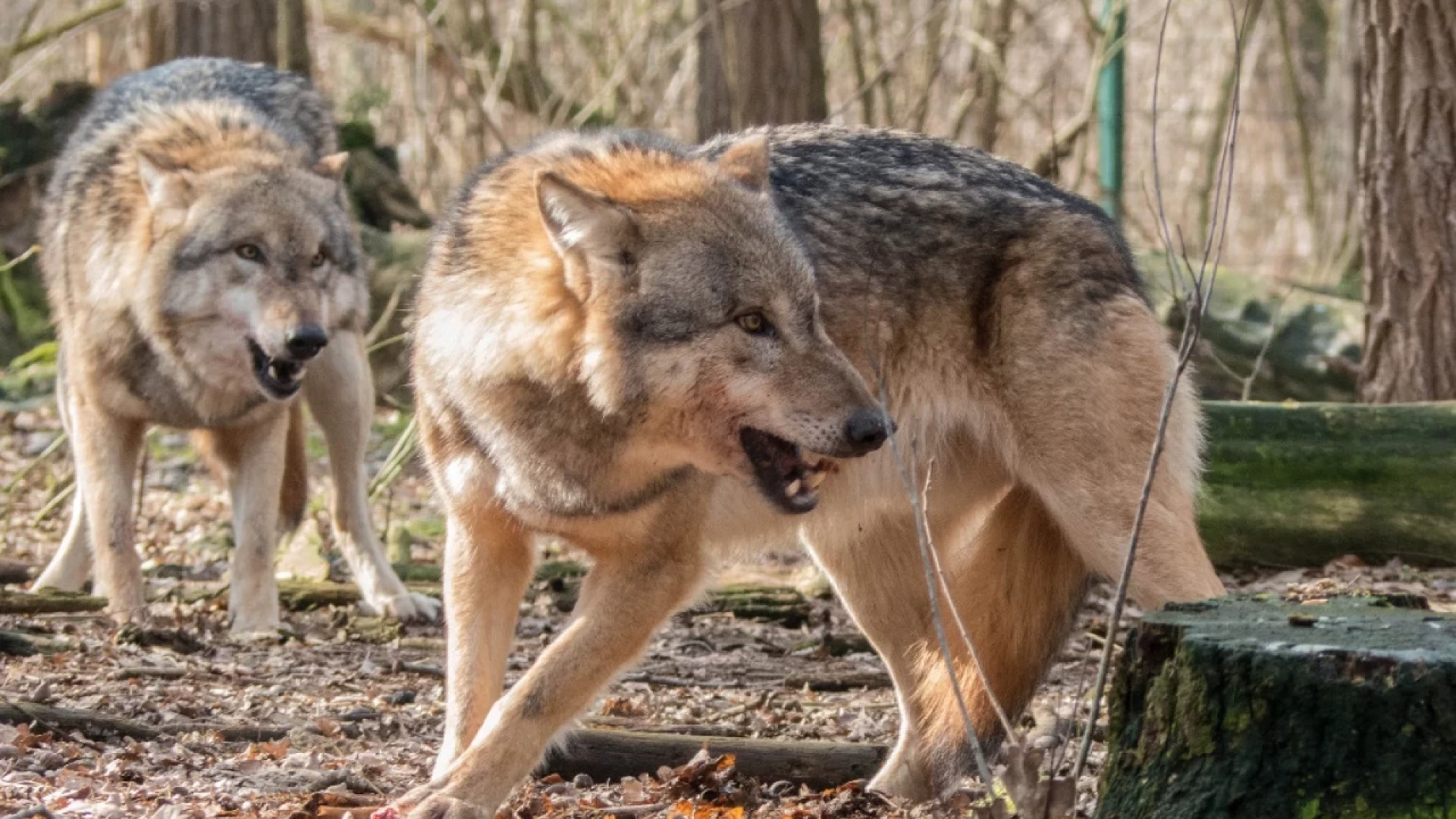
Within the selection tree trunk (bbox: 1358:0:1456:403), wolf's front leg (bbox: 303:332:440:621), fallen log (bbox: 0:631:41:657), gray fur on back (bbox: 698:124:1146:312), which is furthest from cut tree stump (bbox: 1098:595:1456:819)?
wolf's front leg (bbox: 303:332:440:621)

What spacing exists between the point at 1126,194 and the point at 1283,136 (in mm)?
3808

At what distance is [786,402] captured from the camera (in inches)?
147

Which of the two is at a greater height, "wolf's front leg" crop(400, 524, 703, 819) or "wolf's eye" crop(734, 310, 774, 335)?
"wolf's eye" crop(734, 310, 774, 335)

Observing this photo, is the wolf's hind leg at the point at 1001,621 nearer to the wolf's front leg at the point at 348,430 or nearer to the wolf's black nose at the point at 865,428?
the wolf's black nose at the point at 865,428

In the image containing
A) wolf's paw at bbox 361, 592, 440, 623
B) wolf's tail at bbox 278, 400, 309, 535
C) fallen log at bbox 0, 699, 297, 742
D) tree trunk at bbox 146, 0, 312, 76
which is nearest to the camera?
fallen log at bbox 0, 699, 297, 742

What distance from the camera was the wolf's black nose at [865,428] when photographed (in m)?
3.70

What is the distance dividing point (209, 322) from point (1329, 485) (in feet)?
15.1

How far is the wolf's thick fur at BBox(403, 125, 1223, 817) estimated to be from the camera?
3783mm

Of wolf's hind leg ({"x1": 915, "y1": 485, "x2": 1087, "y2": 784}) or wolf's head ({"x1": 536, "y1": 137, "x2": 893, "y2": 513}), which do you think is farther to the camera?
wolf's hind leg ({"x1": 915, "y1": 485, "x2": 1087, "y2": 784})

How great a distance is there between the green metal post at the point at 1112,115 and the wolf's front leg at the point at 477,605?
652 centimetres

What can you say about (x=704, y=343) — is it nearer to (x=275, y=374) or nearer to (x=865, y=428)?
(x=865, y=428)

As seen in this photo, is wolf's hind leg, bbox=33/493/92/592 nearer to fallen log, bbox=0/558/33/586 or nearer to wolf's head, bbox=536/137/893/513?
fallen log, bbox=0/558/33/586

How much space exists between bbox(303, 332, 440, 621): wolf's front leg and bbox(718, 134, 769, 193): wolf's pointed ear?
320 cm

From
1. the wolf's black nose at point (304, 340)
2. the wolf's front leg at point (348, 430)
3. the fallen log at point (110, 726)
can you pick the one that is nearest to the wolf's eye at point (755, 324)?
the fallen log at point (110, 726)
